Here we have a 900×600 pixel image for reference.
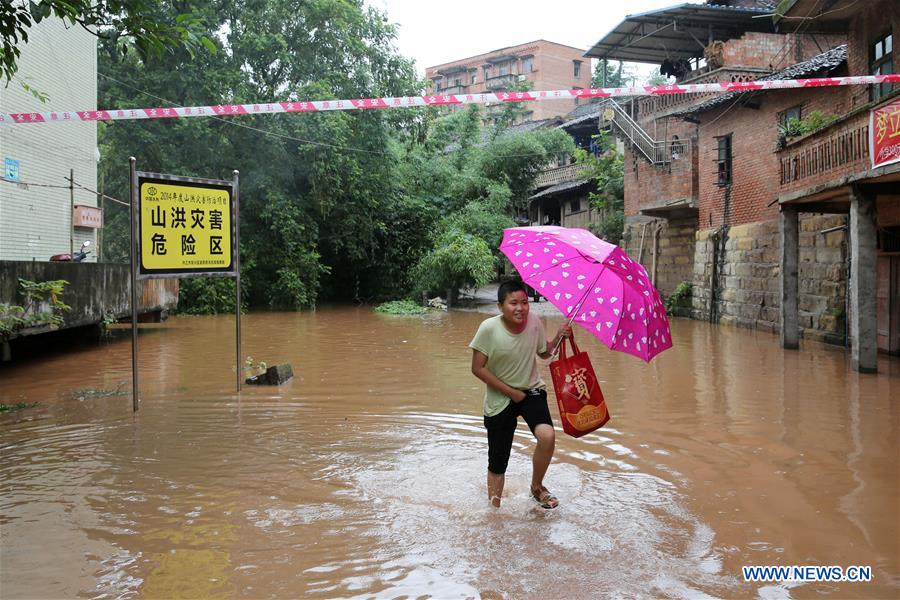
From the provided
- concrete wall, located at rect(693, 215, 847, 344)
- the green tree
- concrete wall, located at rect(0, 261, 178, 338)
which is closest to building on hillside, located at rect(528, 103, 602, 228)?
the green tree

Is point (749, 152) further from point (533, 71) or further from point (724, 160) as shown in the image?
point (533, 71)

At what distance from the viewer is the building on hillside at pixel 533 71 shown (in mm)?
51062

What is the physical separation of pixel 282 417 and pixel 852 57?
571 inches

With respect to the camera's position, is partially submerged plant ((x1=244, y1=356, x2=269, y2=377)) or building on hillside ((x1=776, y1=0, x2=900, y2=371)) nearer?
building on hillside ((x1=776, y1=0, x2=900, y2=371))

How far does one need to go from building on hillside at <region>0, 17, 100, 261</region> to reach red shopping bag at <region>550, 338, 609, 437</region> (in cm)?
1144

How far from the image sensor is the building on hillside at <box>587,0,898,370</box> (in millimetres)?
12977

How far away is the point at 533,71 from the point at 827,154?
42438 mm

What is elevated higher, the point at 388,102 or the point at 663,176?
the point at 663,176

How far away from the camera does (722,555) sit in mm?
4121

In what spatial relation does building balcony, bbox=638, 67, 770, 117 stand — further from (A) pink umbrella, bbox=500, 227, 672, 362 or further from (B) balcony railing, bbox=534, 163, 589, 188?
(A) pink umbrella, bbox=500, 227, 672, 362

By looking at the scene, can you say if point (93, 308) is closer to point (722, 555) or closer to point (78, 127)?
point (78, 127)

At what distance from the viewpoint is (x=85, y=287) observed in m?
12.0

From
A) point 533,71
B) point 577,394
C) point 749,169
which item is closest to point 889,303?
point 749,169

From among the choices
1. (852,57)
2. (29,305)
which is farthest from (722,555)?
(852,57)
